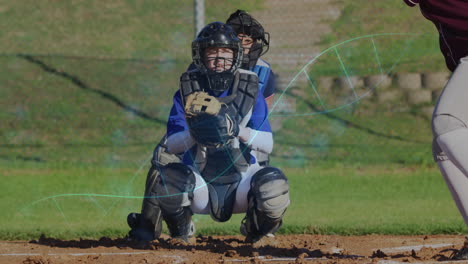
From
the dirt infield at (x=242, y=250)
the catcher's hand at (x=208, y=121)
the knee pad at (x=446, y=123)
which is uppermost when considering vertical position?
the knee pad at (x=446, y=123)

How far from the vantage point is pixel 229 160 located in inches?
223

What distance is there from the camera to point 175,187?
5.57 metres

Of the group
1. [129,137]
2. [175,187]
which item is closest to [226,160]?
[175,187]

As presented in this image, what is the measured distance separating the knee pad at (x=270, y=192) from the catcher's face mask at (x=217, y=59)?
2.49 feet

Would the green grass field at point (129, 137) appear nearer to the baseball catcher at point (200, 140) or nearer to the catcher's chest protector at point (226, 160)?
the baseball catcher at point (200, 140)

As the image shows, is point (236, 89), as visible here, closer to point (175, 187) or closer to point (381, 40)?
point (175, 187)

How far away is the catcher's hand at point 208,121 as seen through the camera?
16.9 feet

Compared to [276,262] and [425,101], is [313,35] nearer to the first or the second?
[425,101]

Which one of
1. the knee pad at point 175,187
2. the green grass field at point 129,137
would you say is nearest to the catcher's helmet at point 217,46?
the knee pad at point 175,187

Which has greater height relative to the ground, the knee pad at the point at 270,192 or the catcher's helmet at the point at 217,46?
the catcher's helmet at the point at 217,46

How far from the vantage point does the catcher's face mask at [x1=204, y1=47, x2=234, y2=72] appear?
18.3ft

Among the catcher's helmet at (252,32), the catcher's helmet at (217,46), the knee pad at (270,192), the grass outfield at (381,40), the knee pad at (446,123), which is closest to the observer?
the knee pad at (446,123)

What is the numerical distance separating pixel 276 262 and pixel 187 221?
1067 mm

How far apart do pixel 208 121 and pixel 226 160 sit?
57 centimetres
